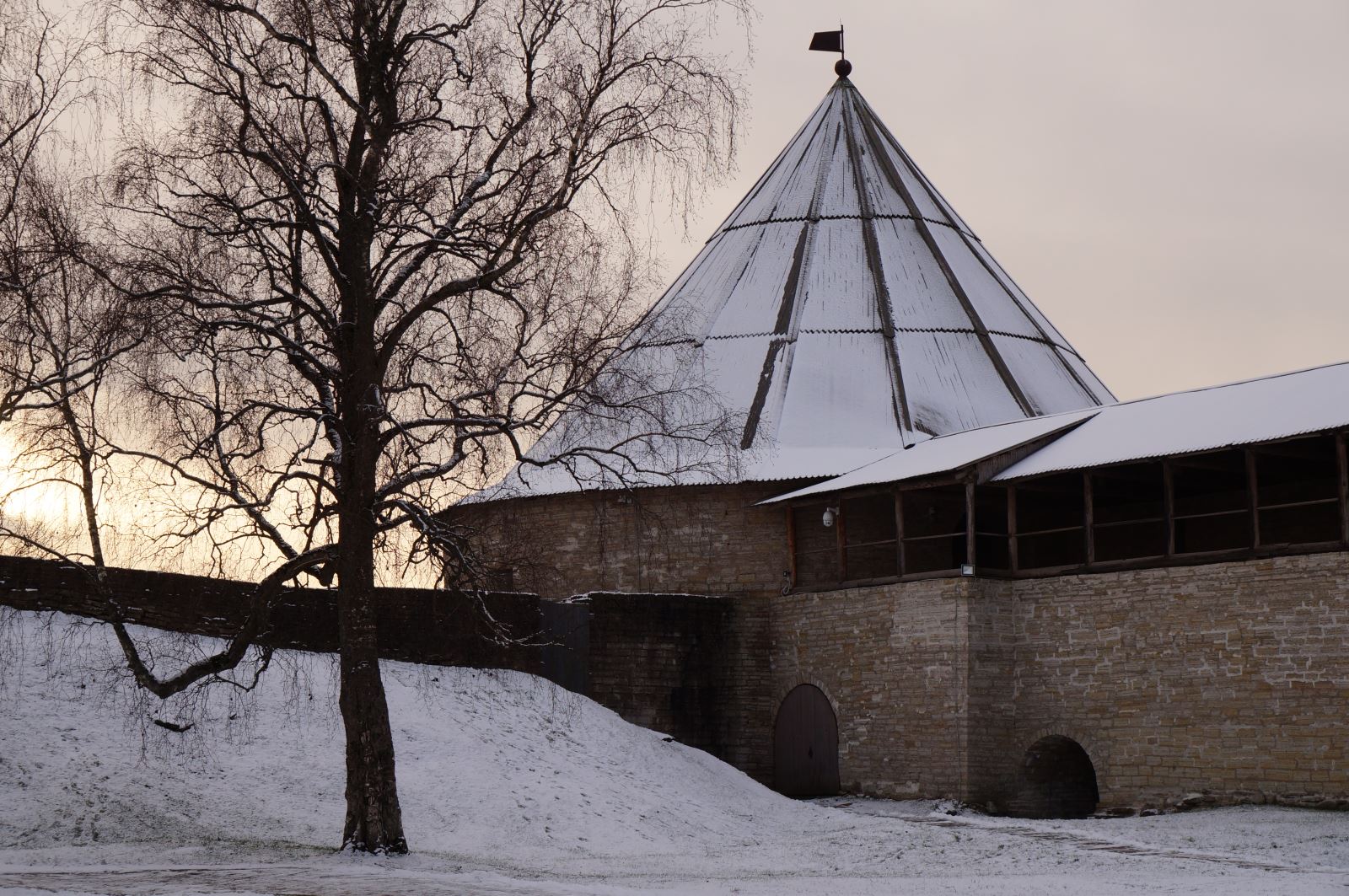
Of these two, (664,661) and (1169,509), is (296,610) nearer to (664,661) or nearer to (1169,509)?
(664,661)

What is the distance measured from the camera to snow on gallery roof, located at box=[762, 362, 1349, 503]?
18812 millimetres

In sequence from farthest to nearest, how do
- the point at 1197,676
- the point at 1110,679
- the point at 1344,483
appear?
the point at 1110,679
the point at 1197,676
the point at 1344,483

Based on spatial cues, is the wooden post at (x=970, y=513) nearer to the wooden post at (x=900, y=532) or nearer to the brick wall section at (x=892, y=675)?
the brick wall section at (x=892, y=675)

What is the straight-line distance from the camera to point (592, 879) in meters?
14.0

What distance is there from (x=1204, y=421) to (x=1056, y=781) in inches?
205

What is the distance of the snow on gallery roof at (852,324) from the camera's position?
27.7 m

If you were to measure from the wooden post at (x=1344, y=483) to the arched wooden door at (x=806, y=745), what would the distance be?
7934mm

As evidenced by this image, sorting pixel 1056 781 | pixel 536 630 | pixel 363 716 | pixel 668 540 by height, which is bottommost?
pixel 1056 781

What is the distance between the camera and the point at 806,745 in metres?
23.7

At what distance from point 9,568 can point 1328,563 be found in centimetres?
1477

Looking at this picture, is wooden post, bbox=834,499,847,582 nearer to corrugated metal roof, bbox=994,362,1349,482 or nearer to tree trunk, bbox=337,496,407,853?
corrugated metal roof, bbox=994,362,1349,482

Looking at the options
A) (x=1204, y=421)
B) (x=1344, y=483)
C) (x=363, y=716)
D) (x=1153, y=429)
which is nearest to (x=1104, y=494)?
(x=1153, y=429)

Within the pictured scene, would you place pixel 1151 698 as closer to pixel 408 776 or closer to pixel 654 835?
pixel 654 835

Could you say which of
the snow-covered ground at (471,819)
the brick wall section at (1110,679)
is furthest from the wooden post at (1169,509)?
the snow-covered ground at (471,819)
